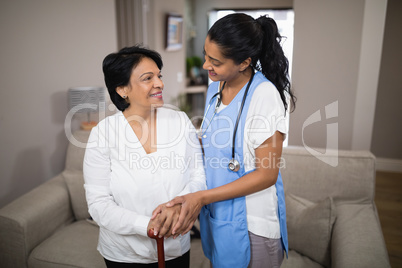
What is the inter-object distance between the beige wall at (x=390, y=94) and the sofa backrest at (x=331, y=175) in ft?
8.12

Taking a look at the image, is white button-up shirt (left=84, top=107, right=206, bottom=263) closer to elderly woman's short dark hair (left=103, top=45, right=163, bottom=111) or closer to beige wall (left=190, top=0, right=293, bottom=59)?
elderly woman's short dark hair (left=103, top=45, right=163, bottom=111)

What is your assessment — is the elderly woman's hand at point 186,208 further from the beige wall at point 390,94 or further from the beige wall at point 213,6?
the beige wall at point 213,6

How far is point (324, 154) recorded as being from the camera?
1987 millimetres

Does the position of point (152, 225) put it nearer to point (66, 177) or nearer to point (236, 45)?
point (236, 45)

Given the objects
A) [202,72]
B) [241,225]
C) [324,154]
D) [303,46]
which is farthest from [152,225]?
[202,72]

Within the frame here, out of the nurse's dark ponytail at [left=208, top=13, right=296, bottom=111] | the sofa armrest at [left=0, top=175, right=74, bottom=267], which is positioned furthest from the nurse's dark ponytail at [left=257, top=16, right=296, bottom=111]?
the sofa armrest at [left=0, top=175, right=74, bottom=267]

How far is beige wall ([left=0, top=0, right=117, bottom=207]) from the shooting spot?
252 centimetres

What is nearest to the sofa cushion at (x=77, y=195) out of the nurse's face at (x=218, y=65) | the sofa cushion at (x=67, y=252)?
the sofa cushion at (x=67, y=252)

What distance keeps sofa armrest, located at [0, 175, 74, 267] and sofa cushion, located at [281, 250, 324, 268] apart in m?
1.32

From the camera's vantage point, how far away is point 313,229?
174 centimetres

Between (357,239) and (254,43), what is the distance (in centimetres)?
102

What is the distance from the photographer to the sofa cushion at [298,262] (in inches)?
67.2

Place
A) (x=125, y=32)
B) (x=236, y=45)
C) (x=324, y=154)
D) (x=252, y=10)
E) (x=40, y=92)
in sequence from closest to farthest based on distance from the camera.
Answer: (x=236, y=45), (x=324, y=154), (x=40, y=92), (x=125, y=32), (x=252, y=10)

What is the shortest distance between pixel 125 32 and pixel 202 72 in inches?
95.6
